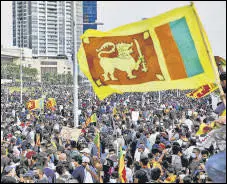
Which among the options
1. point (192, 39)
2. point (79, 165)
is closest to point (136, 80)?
point (192, 39)

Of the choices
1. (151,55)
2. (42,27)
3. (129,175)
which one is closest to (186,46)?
(151,55)

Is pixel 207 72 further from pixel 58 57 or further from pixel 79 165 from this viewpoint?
pixel 58 57

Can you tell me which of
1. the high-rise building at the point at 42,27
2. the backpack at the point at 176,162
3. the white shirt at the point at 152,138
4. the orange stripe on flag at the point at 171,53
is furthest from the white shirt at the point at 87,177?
the high-rise building at the point at 42,27

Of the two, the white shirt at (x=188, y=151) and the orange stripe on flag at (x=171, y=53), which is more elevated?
the orange stripe on flag at (x=171, y=53)

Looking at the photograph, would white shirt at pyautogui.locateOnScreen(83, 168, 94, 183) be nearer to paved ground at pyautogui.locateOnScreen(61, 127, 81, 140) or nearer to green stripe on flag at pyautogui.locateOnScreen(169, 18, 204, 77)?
paved ground at pyautogui.locateOnScreen(61, 127, 81, 140)

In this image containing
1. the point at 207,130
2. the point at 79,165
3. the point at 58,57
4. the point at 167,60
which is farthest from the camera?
the point at 58,57

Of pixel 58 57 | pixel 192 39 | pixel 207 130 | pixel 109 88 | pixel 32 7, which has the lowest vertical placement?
pixel 207 130

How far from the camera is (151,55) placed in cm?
568

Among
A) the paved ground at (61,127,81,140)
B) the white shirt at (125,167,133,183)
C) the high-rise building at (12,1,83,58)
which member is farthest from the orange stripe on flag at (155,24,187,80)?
the high-rise building at (12,1,83,58)

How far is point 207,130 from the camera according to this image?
5.10m

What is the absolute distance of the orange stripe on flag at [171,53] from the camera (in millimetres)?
5445

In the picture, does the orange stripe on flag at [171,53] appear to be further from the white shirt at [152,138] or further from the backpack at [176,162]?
the white shirt at [152,138]

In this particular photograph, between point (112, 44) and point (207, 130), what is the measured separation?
1.79 metres

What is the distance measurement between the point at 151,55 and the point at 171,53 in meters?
0.29
